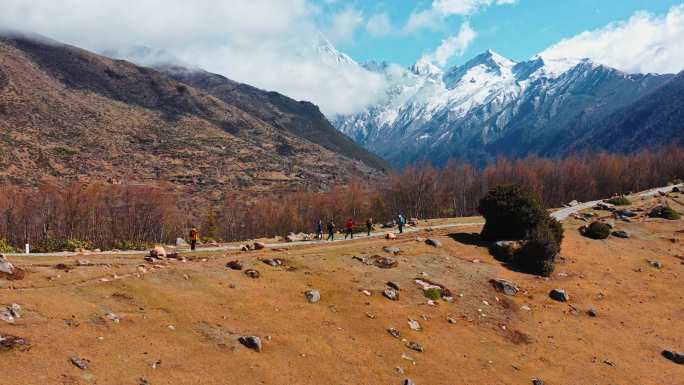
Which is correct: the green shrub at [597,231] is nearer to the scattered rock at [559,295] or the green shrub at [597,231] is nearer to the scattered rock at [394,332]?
the scattered rock at [559,295]

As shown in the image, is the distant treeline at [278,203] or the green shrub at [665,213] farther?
the distant treeline at [278,203]

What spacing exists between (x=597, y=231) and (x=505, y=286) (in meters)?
24.2

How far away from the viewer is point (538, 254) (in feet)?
155

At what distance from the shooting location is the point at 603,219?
70562 millimetres

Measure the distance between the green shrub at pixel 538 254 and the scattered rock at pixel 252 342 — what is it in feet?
99.7

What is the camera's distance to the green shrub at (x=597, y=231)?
59344 millimetres

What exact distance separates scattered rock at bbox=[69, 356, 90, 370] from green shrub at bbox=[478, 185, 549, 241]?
41.4m

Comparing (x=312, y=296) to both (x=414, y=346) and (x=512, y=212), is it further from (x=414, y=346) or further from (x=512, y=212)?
(x=512, y=212)

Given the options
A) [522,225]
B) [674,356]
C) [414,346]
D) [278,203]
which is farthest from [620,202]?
[278,203]

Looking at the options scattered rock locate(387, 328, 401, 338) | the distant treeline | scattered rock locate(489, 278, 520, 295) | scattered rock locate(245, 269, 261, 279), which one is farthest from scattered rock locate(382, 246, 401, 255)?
the distant treeline

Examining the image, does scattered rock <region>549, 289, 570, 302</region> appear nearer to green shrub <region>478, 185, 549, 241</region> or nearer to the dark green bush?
the dark green bush

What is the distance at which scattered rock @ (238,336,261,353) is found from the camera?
25.9 meters

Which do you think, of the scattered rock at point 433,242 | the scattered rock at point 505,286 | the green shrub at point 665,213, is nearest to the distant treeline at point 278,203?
the scattered rock at point 433,242

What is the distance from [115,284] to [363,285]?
16.7m
